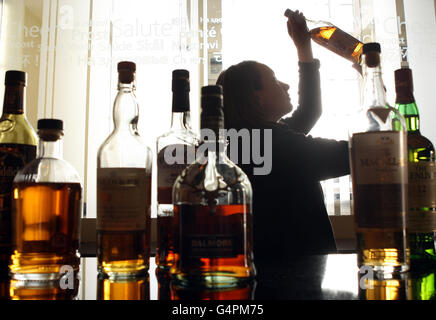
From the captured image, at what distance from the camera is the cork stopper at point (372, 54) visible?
0.56 m

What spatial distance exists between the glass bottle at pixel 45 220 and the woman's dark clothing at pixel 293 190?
0.83 m

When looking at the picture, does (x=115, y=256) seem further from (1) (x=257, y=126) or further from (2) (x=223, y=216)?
(1) (x=257, y=126)

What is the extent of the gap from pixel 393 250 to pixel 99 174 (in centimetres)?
40

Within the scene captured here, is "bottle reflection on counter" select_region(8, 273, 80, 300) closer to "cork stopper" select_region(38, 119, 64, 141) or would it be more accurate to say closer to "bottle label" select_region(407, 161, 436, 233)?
"cork stopper" select_region(38, 119, 64, 141)

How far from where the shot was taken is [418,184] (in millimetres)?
568

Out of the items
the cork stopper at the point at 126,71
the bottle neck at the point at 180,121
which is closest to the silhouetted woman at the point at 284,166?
the bottle neck at the point at 180,121

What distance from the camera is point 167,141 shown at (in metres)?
0.65

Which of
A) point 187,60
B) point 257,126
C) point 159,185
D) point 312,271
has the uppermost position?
point 187,60

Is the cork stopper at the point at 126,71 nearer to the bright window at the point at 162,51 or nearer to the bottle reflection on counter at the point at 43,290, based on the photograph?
the bottle reflection on counter at the point at 43,290

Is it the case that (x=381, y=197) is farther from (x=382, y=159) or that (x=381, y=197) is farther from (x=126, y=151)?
(x=126, y=151)

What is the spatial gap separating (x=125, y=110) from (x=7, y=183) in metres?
0.21
